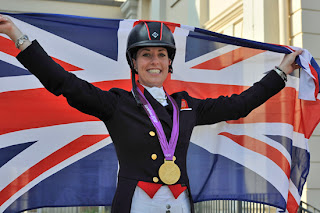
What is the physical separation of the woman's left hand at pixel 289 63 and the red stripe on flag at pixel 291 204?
1.05 m

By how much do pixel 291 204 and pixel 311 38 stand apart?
11.0 ft

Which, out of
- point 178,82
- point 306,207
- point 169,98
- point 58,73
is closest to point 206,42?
point 178,82

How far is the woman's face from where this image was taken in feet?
9.78

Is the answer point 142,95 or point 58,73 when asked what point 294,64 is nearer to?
point 142,95

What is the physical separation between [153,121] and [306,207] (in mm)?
4264

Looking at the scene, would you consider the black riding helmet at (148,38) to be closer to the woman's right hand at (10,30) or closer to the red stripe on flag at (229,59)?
the woman's right hand at (10,30)

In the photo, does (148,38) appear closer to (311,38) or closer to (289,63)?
(289,63)

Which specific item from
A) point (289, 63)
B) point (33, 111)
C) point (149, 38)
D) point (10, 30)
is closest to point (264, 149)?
point (289, 63)

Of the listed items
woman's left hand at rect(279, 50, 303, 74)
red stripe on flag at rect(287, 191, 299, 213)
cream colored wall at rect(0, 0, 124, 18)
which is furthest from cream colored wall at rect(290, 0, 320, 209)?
cream colored wall at rect(0, 0, 124, 18)

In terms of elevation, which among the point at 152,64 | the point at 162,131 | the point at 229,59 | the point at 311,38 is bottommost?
the point at 162,131

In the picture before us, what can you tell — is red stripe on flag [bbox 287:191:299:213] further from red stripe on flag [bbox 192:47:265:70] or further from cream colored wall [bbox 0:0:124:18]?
cream colored wall [bbox 0:0:124:18]

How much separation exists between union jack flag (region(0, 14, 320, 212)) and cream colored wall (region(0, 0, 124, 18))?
39.1ft

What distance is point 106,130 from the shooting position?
3893mm

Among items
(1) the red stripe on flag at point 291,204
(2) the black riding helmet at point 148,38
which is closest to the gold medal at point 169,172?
(2) the black riding helmet at point 148,38
